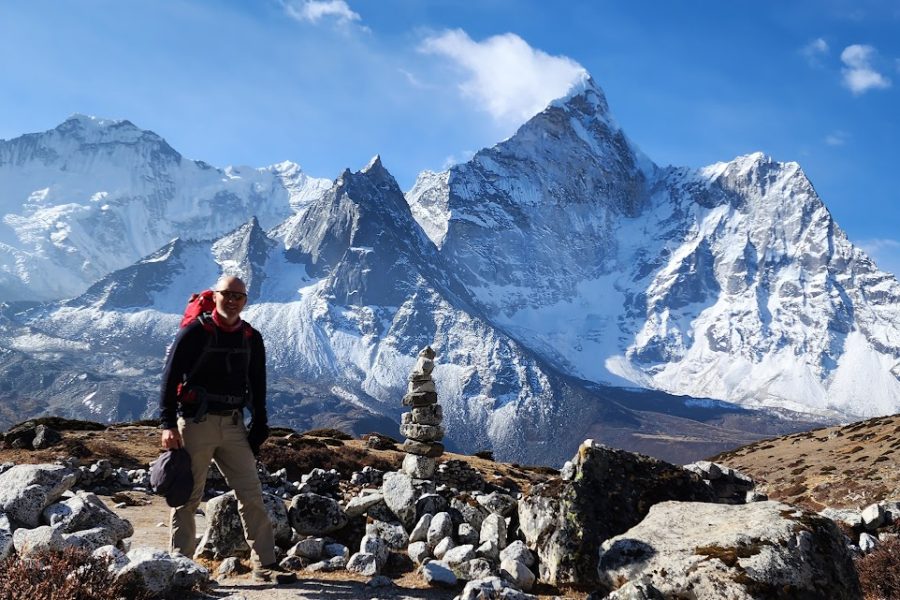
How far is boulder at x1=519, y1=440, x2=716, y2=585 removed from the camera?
32.1 feet

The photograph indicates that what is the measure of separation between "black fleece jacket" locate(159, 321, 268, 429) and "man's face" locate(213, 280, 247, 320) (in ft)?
0.98

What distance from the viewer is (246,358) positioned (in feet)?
30.8

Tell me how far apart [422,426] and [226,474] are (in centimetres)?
1657

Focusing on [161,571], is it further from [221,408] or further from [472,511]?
[472,511]

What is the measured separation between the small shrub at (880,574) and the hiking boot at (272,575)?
8207mm

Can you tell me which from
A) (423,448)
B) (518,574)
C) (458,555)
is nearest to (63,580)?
(458,555)

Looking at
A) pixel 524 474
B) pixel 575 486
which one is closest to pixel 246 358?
pixel 575 486

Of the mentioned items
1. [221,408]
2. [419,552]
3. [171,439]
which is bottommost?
[419,552]

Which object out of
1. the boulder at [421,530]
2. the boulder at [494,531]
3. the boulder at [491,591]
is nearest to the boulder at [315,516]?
the boulder at [421,530]

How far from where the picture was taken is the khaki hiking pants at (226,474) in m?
9.09

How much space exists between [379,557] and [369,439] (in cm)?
3569

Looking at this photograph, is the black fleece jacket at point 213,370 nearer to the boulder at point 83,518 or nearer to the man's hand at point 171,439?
the man's hand at point 171,439

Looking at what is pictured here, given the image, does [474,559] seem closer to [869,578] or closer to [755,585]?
[755,585]

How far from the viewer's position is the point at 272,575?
9461 millimetres
